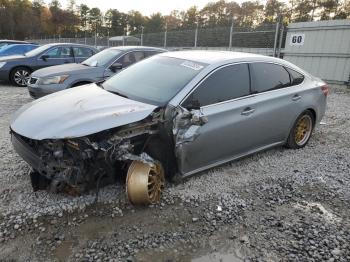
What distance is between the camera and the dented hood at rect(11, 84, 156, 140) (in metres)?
3.06

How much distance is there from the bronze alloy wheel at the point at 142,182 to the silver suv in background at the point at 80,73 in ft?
13.8

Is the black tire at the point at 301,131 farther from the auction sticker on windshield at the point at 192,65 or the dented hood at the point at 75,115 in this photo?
the dented hood at the point at 75,115

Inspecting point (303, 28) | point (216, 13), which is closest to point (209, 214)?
point (303, 28)

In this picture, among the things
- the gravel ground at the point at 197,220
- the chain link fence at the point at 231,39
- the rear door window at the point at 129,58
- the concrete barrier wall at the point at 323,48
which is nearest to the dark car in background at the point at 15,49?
the rear door window at the point at 129,58

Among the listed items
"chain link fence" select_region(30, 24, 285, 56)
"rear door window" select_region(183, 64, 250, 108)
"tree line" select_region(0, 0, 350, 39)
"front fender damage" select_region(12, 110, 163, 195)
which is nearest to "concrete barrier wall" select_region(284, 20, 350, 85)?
"chain link fence" select_region(30, 24, 285, 56)

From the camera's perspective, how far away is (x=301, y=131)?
210 inches

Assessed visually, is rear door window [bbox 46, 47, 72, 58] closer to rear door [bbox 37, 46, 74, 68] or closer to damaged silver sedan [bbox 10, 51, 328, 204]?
rear door [bbox 37, 46, 74, 68]

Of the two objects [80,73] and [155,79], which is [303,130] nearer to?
[155,79]

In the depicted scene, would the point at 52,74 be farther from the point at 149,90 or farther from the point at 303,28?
the point at 303,28

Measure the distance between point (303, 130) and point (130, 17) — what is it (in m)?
87.0

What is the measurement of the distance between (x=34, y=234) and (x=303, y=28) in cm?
1211

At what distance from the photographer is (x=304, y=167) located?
464 centimetres

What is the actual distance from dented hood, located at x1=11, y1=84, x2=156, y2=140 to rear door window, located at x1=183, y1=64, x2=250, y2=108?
0.58m

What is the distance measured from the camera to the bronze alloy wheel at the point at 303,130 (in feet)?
17.1
